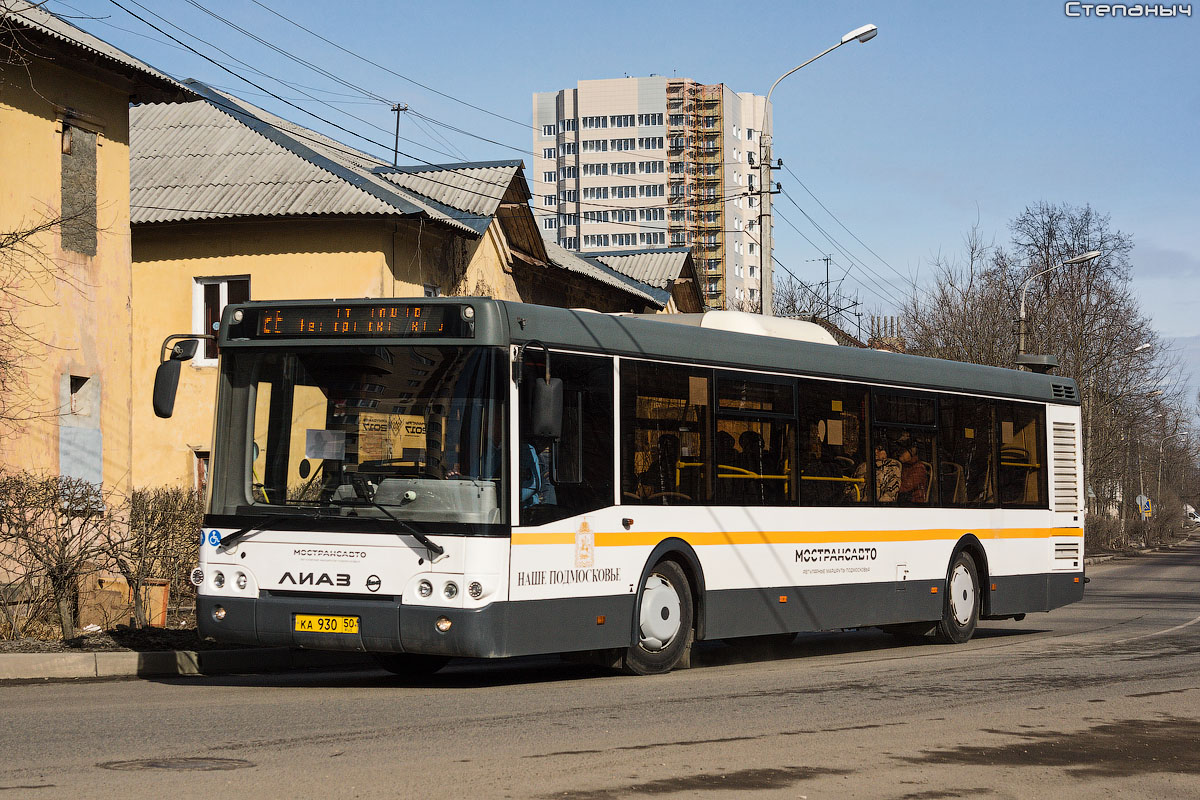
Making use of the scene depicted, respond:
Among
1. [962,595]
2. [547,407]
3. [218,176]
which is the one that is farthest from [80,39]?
[962,595]

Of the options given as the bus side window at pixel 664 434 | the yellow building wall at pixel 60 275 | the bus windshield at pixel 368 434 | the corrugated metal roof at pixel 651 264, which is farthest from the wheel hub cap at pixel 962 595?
the corrugated metal roof at pixel 651 264

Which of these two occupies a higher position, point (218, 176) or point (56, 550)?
point (218, 176)

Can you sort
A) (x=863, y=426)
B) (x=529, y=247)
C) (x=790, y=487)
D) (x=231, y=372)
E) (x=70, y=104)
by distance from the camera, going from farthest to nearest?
(x=529, y=247), (x=70, y=104), (x=863, y=426), (x=790, y=487), (x=231, y=372)

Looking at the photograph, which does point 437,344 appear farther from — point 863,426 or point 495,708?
point 863,426

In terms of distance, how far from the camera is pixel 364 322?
426 inches

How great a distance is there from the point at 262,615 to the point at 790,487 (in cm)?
509

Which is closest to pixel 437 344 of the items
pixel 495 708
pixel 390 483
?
pixel 390 483

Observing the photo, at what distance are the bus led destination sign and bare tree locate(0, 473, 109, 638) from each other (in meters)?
3.91

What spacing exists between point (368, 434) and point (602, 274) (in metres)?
29.1

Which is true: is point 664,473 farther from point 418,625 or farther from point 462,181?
point 462,181

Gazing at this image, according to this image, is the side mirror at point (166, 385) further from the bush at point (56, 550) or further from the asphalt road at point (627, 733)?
the bush at point (56, 550)

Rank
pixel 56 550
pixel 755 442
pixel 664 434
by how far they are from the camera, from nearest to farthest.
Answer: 1. pixel 664 434
2. pixel 755 442
3. pixel 56 550

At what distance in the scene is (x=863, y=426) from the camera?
14.5m

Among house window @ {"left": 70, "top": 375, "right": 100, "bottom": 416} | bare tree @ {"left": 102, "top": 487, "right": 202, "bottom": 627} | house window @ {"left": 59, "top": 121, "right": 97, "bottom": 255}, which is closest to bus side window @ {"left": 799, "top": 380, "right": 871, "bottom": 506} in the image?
bare tree @ {"left": 102, "top": 487, "right": 202, "bottom": 627}
